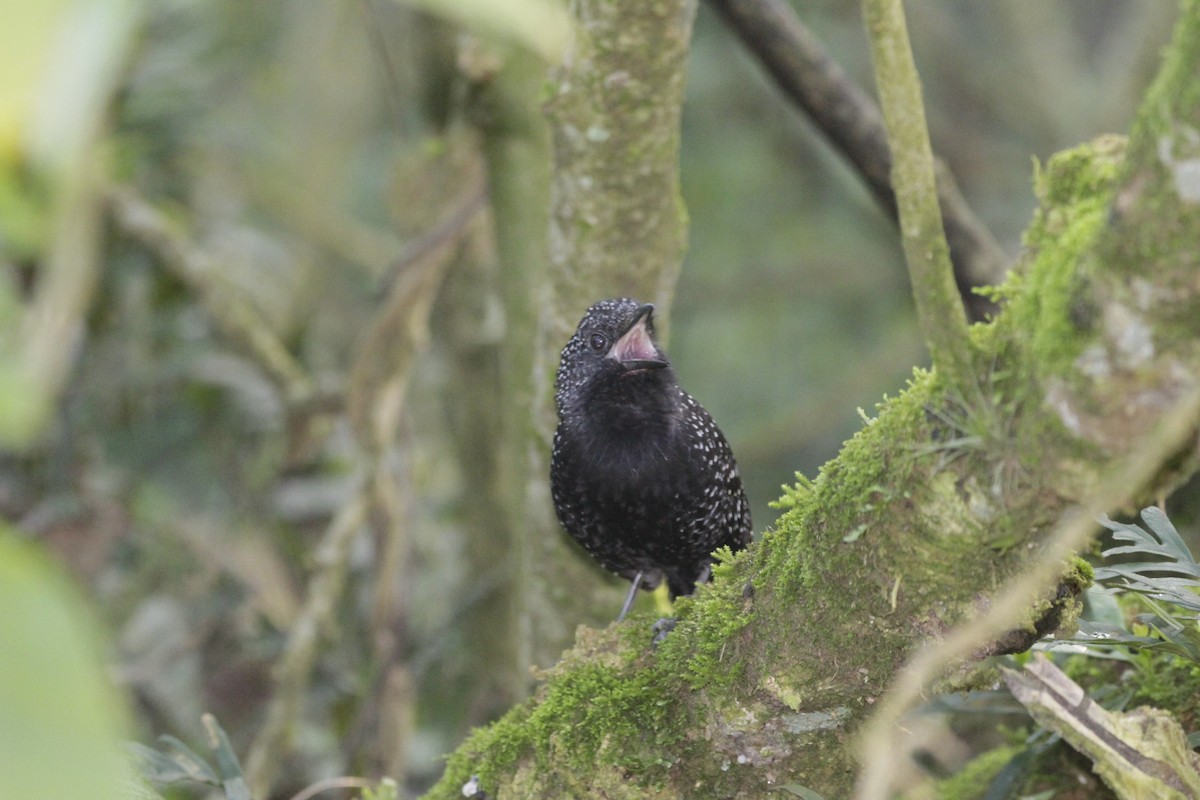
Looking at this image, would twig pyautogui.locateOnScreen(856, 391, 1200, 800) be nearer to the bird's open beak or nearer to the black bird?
the black bird

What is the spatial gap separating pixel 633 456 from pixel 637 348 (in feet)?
1.07

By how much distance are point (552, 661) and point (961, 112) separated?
5.70 m

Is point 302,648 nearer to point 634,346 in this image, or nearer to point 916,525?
point 634,346

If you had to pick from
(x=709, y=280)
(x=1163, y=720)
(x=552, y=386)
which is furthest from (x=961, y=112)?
(x=1163, y=720)

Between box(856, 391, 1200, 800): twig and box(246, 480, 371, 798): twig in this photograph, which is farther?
box(246, 480, 371, 798): twig

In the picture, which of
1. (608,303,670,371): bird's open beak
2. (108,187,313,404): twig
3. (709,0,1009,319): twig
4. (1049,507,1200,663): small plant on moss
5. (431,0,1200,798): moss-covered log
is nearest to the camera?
(431,0,1200,798): moss-covered log

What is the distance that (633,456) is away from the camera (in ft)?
11.2

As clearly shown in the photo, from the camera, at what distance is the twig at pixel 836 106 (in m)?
4.15

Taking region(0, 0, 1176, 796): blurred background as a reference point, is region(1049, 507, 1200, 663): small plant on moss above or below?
below

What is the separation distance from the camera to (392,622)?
5031mm

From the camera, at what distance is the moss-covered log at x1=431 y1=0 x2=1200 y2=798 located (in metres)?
1.50

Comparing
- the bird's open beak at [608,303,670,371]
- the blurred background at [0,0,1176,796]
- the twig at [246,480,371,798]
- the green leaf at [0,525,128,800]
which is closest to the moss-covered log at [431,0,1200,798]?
the bird's open beak at [608,303,670,371]

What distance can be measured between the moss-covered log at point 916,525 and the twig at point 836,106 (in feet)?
7.15

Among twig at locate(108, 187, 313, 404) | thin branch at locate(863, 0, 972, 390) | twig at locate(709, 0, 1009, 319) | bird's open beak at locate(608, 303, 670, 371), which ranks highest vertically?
twig at locate(108, 187, 313, 404)
